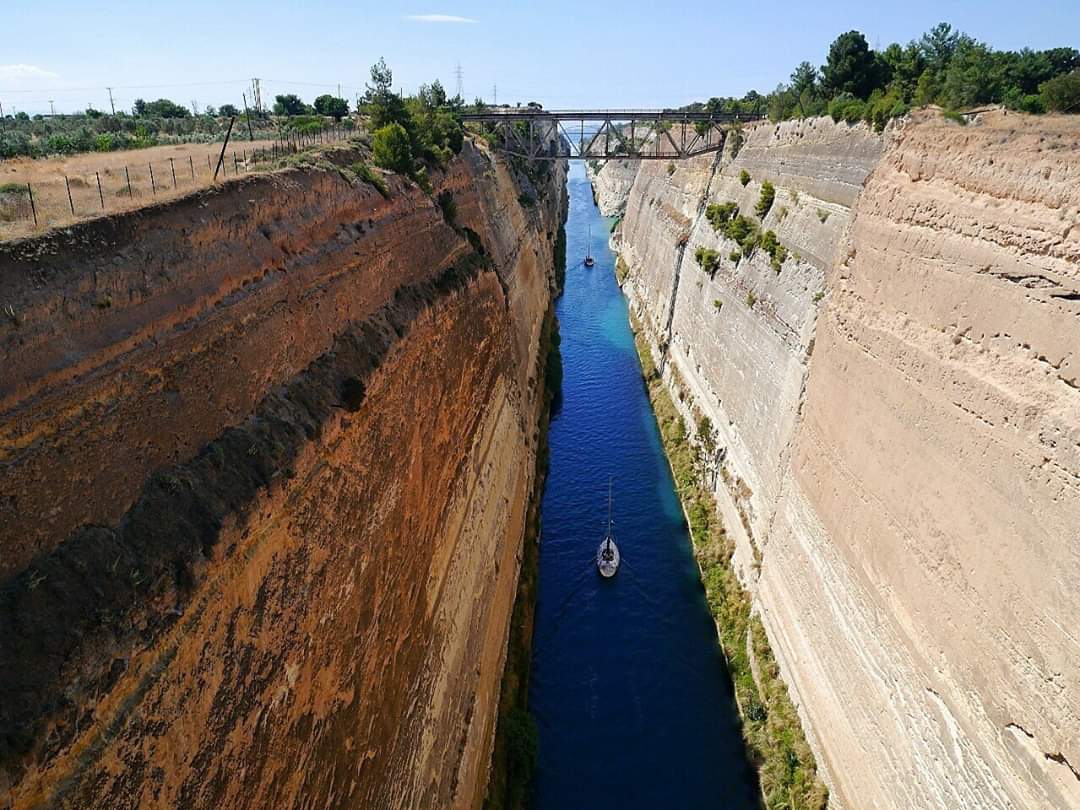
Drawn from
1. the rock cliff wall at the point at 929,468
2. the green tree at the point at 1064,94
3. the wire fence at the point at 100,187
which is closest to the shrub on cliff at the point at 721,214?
the rock cliff wall at the point at 929,468

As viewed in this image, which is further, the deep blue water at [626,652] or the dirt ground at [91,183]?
the deep blue water at [626,652]

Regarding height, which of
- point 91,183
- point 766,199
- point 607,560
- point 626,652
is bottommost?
point 626,652

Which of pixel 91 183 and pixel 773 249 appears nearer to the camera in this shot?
pixel 91 183

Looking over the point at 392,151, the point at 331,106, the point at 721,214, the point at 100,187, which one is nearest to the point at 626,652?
Answer: the point at 392,151

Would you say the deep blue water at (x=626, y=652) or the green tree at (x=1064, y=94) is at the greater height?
the green tree at (x=1064, y=94)

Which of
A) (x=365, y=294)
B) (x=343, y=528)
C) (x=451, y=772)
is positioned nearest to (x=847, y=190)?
(x=365, y=294)

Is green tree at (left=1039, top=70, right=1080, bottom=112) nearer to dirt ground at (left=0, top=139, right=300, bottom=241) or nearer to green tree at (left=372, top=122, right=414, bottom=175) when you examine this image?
dirt ground at (left=0, top=139, right=300, bottom=241)

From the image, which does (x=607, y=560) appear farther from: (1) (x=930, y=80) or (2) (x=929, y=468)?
(1) (x=930, y=80)

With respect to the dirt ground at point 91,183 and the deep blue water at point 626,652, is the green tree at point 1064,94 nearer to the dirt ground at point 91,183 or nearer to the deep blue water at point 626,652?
the deep blue water at point 626,652
